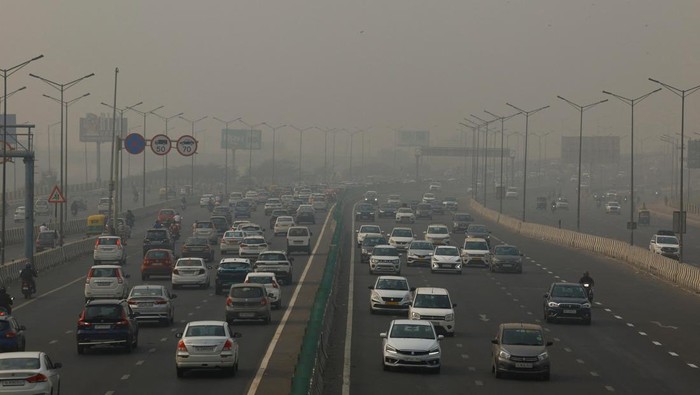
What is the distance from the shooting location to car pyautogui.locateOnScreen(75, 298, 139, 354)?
35.1 metres

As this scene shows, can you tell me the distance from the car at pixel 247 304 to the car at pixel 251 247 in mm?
27046

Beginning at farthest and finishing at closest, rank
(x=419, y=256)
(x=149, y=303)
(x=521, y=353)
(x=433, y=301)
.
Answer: (x=419, y=256) < (x=149, y=303) < (x=433, y=301) < (x=521, y=353)

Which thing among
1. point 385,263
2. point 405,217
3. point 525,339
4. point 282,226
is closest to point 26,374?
point 525,339

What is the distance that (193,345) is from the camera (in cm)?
3069

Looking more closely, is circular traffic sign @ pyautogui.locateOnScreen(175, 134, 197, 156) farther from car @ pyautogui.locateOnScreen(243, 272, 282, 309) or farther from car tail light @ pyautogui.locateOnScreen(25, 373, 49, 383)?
car tail light @ pyautogui.locateOnScreen(25, 373, 49, 383)

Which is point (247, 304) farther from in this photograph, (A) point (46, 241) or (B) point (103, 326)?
(A) point (46, 241)

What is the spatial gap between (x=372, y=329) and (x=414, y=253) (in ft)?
91.9

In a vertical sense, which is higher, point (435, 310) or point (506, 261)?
point (435, 310)

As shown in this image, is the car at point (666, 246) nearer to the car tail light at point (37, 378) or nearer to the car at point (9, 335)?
the car at point (9, 335)

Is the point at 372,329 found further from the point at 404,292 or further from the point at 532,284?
the point at 532,284

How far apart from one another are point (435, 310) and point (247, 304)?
5660 mm

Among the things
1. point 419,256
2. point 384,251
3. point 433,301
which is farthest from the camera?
point 419,256

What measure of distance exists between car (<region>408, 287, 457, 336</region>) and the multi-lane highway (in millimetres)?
489

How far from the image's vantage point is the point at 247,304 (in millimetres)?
A: 42281
